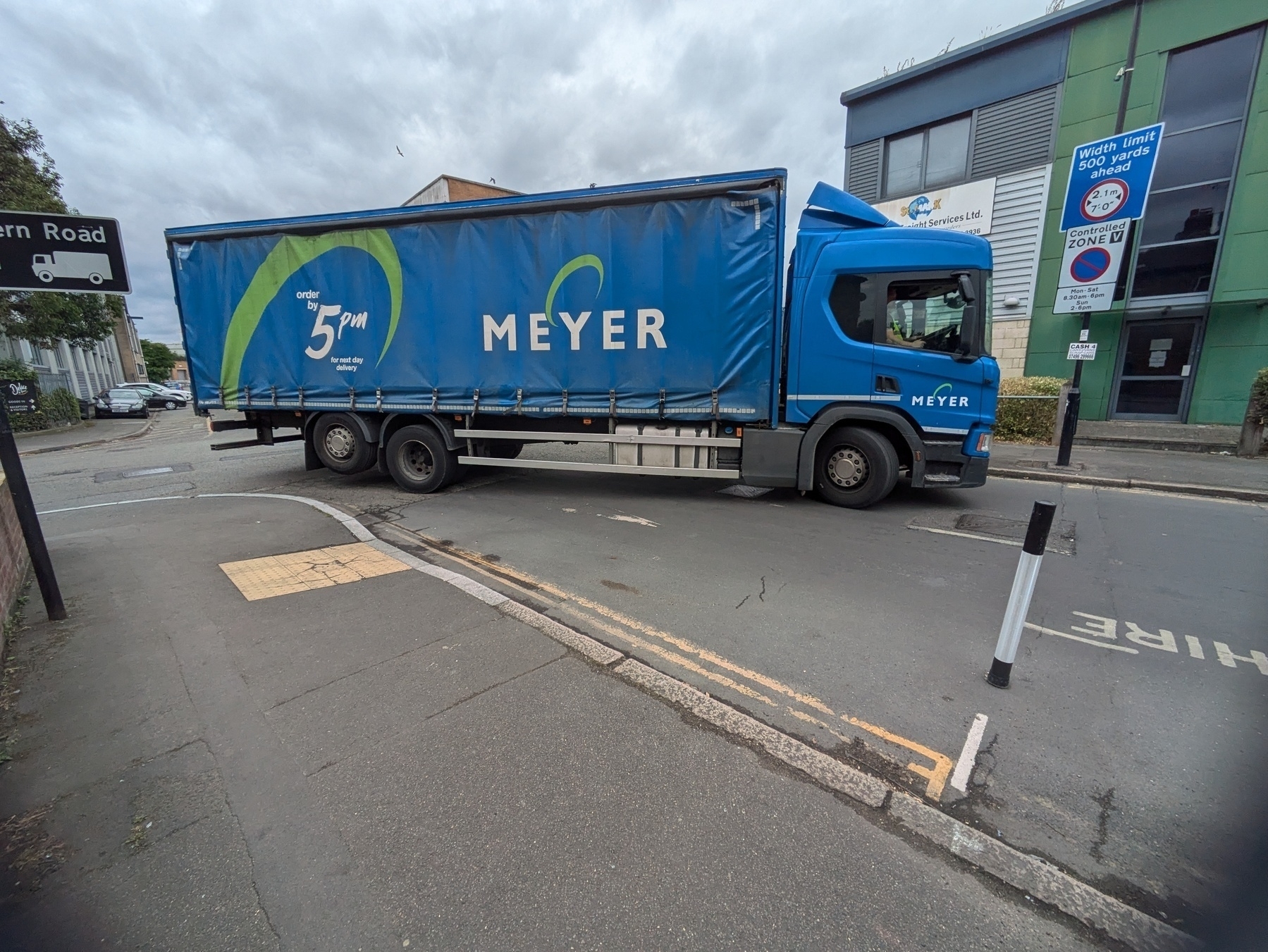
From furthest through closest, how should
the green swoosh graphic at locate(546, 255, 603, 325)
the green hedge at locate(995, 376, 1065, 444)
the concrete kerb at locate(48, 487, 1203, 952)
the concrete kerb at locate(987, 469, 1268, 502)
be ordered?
the green hedge at locate(995, 376, 1065, 444)
the concrete kerb at locate(987, 469, 1268, 502)
the green swoosh graphic at locate(546, 255, 603, 325)
the concrete kerb at locate(48, 487, 1203, 952)

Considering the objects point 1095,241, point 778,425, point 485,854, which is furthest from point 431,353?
point 1095,241

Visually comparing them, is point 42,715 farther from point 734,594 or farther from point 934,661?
point 934,661

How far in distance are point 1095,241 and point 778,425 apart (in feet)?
21.3

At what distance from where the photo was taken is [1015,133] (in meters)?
12.7

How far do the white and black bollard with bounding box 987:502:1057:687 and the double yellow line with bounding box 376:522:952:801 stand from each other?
0.83 metres

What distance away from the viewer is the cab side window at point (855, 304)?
21.1 ft

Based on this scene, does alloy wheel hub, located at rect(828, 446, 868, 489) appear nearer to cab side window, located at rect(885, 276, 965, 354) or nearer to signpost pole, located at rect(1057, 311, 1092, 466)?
cab side window, located at rect(885, 276, 965, 354)

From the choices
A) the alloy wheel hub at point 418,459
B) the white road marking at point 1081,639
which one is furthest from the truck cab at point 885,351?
the alloy wheel hub at point 418,459

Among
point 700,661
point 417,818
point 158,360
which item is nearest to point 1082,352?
point 700,661

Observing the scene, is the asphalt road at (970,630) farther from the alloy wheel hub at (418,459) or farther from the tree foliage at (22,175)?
the tree foliage at (22,175)

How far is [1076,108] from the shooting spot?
11.9 m

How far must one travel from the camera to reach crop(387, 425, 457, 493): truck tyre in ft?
26.0

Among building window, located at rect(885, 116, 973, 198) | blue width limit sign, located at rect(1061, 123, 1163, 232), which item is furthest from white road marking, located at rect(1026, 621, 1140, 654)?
building window, located at rect(885, 116, 973, 198)

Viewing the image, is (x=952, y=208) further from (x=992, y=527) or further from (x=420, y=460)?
(x=420, y=460)
